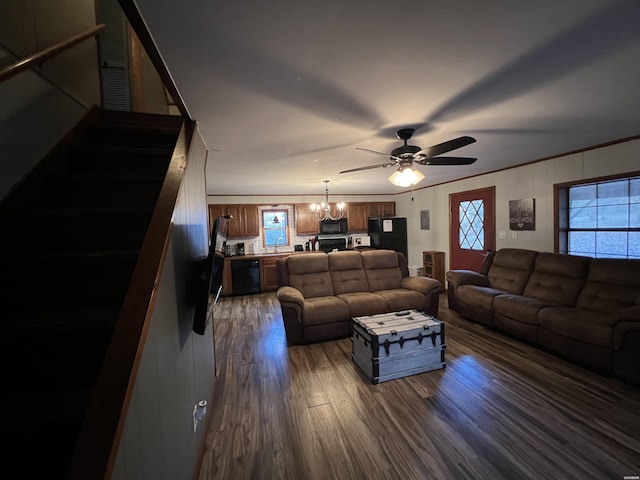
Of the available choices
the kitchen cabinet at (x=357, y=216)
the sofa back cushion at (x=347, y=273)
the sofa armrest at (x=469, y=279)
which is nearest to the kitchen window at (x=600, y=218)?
the sofa armrest at (x=469, y=279)

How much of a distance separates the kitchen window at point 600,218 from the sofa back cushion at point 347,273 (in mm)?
2787

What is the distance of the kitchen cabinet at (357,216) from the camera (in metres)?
6.98

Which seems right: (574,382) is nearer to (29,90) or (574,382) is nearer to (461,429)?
(461,429)

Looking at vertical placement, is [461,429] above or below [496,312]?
below

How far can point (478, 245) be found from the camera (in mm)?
4859

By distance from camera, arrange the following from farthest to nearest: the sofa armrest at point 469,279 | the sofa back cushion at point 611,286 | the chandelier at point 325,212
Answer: the chandelier at point 325,212 < the sofa armrest at point 469,279 < the sofa back cushion at point 611,286

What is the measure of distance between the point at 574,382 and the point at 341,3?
132 inches

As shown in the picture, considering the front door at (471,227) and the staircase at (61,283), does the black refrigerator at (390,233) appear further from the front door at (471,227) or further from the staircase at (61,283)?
the staircase at (61,283)

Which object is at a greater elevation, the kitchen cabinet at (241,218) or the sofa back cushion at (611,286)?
the kitchen cabinet at (241,218)

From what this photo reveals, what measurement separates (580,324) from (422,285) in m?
1.65

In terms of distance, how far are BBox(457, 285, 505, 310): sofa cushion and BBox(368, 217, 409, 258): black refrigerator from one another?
112 inches

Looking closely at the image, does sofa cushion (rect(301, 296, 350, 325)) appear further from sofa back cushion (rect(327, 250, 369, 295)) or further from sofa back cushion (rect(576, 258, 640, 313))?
sofa back cushion (rect(576, 258, 640, 313))

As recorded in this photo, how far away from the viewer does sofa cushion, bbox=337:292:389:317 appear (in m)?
3.44

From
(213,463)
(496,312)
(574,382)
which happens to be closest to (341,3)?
(213,463)
